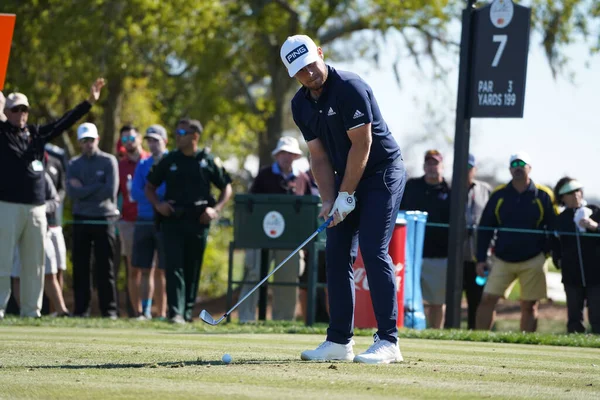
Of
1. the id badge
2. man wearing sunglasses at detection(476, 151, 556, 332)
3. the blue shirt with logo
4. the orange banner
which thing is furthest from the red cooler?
the orange banner

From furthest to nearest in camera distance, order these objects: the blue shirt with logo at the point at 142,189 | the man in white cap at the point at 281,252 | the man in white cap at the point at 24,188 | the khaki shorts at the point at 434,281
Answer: the blue shirt with logo at the point at 142,189
the man in white cap at the point at 281,252
the khaki shorts at the point at 434,281
the man in white cap at the point at 24,188

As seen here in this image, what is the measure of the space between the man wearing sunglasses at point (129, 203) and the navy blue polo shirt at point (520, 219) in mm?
4596

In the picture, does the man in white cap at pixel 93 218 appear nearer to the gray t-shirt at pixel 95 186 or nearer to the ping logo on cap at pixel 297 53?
the gray t-shirt at pixel 95 186

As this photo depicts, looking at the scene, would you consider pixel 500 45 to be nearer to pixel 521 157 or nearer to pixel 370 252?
pixel 521 157

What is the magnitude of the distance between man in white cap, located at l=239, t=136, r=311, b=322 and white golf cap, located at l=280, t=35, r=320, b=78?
697cm

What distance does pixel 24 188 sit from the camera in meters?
12.6

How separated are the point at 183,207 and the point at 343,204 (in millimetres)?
6145

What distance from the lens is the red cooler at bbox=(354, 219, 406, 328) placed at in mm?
→ 12781

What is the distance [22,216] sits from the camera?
1263 centimetres

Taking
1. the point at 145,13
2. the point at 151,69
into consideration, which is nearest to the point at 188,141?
the point at 145,13

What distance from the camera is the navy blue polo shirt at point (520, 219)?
1338 cm

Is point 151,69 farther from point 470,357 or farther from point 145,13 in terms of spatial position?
point 470,357

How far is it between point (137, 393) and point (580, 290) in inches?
Answer: 336

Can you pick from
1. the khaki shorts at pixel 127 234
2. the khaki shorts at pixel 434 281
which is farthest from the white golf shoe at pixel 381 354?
the khaki shorts at pixel 127 234
